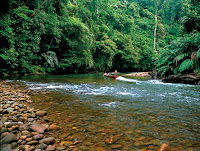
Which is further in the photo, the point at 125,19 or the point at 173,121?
the point at 125,19

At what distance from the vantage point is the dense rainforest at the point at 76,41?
11.3 meters

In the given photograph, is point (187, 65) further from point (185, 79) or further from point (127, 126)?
point (127, 126)

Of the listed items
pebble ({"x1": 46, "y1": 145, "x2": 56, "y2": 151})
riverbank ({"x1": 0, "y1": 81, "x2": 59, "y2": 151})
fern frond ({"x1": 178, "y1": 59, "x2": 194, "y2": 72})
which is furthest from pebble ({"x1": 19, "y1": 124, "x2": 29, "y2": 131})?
fern frond ({"x1": 178, "y1": 59, "x2": 194, "y2": 72})

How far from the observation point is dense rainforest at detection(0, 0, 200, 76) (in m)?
11.3

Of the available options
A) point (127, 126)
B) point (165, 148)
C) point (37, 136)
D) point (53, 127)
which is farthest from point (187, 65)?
point (37, 136)

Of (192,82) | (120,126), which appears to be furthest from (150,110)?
(192,82)

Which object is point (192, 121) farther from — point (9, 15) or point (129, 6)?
point (129, 6)

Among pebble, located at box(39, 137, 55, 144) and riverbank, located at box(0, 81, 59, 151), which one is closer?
riverbank, located at box(0, 81, 59, 151)

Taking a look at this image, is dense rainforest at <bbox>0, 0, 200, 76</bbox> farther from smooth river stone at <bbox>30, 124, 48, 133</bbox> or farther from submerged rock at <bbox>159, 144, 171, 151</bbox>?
smooth river stone at <bbox>30, 124, 48, 133</bbox>

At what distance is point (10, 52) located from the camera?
1139 cm

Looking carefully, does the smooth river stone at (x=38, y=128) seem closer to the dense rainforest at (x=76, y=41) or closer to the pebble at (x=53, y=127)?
the pebble at (x=53, y=127)

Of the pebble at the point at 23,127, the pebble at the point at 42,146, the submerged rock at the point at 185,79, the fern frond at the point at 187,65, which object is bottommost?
the pebble at the point at 42,146

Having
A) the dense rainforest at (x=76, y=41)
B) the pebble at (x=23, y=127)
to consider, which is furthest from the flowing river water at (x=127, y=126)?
the dense rainforest at (x=76, y=41)

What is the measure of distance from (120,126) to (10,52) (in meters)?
11.4
